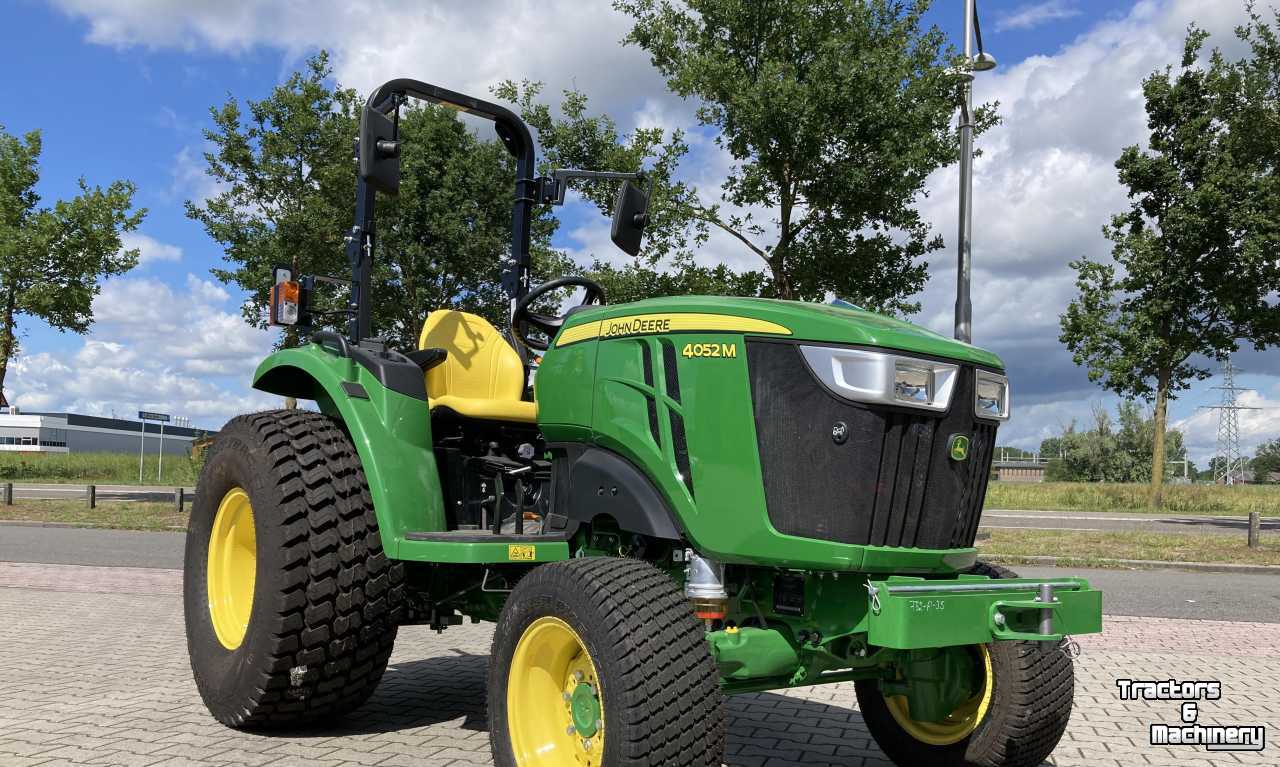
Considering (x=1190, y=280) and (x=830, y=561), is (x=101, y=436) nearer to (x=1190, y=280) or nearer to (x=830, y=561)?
(x=1190, y=280)

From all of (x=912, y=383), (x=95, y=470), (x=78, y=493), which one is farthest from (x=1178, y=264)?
(x=95, y=470)

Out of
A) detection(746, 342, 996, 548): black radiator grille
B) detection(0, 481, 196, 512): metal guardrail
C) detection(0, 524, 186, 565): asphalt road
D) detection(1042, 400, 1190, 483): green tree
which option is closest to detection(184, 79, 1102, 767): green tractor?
detection(746, 342, 996, 548): black radiator grille

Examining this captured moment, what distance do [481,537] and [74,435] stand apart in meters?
92.9

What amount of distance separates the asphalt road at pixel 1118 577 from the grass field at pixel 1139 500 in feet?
43.8

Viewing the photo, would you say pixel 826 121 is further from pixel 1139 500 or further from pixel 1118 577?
pixel 1139 500

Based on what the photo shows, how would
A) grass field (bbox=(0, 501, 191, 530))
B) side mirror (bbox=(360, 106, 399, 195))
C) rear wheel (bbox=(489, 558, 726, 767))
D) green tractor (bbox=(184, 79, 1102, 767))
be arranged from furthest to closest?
grass field (bbox=(0, 501, 191, 530)) → side mirror (bbox=(360, 106, 399, 195)) → green tractor (bbox=(184, 79, 1102, 767)) → rear wheel (bbox=(489, 558, 726, 767))

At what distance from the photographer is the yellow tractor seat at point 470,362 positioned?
4.67 meters

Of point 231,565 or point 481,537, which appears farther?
point 231,565

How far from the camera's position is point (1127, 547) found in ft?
48.4

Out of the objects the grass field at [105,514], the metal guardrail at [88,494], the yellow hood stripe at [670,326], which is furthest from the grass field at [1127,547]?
the metal guardrail at [88,494]

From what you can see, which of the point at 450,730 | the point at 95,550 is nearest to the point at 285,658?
the point at 450,730

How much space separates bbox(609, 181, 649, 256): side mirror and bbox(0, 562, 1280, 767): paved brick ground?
86.0 inches

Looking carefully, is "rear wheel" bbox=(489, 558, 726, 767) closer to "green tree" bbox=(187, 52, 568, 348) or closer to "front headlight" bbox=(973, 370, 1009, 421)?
"front headlight" bbox=(973, 370, 1009, 421)

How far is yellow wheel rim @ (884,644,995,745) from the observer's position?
376cm
